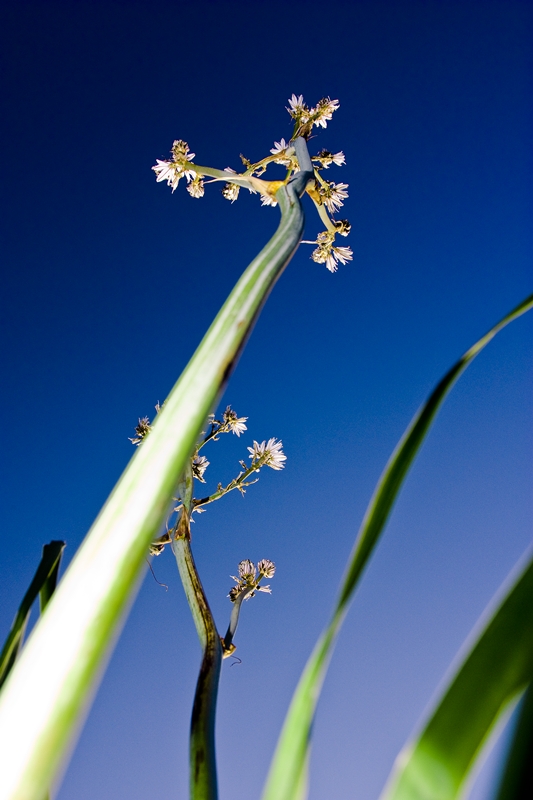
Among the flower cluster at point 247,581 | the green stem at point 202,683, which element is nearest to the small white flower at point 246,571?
the flower cluster at point 247,581

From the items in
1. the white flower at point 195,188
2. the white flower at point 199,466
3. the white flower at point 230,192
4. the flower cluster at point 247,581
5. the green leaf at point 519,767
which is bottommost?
the green leaf at point 519,767

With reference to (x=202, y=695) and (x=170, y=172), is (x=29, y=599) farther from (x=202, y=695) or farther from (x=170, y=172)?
(x=170, y=172)

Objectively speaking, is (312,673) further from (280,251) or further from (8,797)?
(280,251)

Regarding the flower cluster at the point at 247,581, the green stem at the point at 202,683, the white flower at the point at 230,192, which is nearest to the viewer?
the green stem at the point at 202,683

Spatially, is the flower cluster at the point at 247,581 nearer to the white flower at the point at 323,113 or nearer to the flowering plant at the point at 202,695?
the flowering plant at the point at 202,695

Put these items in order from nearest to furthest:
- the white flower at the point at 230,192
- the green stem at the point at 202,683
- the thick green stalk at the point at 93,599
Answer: the thick green stalk at the point at 93,599, the green stem at the point at 202,683, the white flower at the point at 230,192

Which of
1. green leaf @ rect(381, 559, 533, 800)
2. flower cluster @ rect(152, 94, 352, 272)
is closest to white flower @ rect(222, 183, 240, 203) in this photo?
flower cluster @ rect(152, 94, 352, 272)
